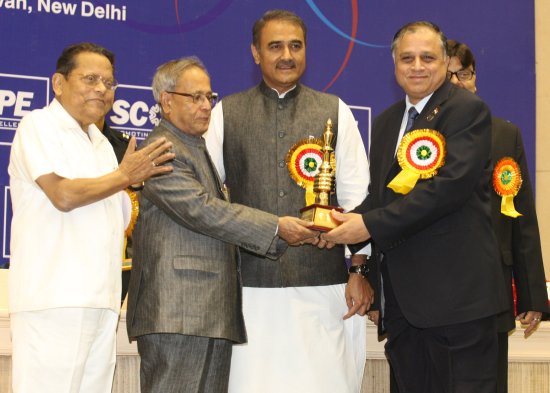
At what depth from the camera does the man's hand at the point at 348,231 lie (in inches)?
124

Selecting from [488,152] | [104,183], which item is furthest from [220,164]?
[488,152]

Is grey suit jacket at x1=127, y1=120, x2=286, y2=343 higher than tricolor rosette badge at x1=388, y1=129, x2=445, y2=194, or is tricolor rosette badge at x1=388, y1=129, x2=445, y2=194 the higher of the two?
tricolor rosette badge at x1=388, y1=129, x2=445, y2=194

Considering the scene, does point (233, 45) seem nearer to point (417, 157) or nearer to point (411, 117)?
point (411, 117)

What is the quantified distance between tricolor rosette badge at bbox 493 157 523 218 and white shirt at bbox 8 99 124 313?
62.2 inches

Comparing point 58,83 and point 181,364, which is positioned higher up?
point 58,83

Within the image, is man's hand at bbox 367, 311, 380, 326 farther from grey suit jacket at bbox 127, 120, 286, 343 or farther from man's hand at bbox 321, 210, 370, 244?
grey suit jacket at bbox 127, 120, 286, 343

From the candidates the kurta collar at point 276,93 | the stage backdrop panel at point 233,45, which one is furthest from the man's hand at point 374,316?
the stage backdrop panel at point 233,45

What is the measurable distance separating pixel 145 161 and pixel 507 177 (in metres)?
1.54

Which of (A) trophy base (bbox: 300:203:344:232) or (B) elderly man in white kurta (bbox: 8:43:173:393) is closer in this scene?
(B) elderly man in white kurta (bbox: 8:43:173:393)

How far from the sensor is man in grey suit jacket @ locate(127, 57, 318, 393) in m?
2.96

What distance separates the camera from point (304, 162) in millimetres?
3480

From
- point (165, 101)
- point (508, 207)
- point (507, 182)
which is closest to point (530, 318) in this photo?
point (508, 207)

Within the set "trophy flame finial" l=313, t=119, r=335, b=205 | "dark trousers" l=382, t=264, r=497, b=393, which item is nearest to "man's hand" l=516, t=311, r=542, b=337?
"dark trousers" l=382, t=264, r=497, b=393

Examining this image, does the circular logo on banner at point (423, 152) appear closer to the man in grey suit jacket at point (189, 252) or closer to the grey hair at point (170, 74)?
the man in grey suit jacket at point (189, 252)
